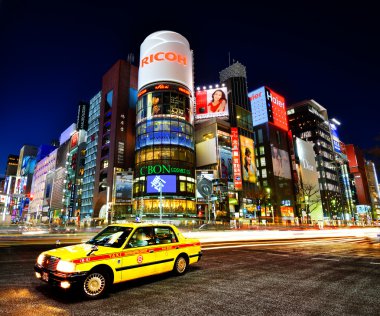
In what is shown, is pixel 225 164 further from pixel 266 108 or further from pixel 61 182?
pixel 61 182

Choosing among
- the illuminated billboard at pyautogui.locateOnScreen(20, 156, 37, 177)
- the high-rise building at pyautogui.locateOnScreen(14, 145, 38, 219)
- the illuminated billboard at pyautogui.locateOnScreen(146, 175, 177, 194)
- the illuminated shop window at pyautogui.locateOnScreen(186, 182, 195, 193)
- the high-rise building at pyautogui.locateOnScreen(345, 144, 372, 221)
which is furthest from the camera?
the illuminated billboard at pyautogui.locateOnScreen(20, 156, 37, 177)

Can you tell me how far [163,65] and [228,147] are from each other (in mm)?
28990

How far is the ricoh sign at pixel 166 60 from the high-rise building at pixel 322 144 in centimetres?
7848

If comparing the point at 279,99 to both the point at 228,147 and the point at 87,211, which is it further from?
the point at 87,211

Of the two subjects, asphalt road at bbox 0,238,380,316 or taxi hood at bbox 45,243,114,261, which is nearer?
asphalt road at bbox 0,238,380,316

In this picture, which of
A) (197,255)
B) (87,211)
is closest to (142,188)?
(87,211)

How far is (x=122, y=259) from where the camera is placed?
630 centimetres

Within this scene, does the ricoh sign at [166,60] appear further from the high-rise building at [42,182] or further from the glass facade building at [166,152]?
the high-rise building at [42,182]

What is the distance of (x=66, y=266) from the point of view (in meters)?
5.45

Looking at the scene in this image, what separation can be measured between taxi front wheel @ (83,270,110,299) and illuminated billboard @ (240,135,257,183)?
72140 mm

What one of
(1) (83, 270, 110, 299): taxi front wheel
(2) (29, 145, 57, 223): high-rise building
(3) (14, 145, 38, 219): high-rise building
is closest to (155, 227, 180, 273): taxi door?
(1) (83, 270, 110, 299): taxi front wheel

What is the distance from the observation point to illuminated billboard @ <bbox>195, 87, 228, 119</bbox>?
69312 mm

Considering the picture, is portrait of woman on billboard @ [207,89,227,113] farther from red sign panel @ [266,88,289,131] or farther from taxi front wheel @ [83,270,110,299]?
taxi front wheel @ [83,270,110,299]

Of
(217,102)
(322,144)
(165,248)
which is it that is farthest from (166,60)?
(322,144)
